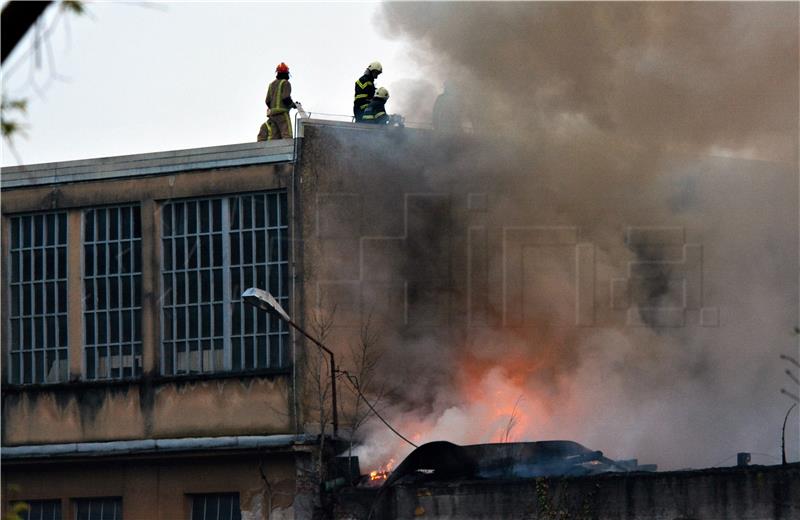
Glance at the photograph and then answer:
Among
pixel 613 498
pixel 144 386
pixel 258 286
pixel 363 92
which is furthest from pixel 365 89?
pixel 613 498

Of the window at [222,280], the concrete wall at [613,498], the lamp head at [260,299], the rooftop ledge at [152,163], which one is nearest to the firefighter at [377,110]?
the rooftop ledge at [152,163]

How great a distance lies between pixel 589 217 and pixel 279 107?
16.5 ft

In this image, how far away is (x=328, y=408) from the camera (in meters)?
24.4

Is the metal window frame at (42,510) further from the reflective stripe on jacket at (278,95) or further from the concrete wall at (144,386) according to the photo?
the reflective stripe on jacket at (278,95)

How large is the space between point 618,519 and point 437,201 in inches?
266

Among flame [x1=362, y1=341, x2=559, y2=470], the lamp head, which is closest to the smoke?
flame [x1=362, y1=341, x2=559, y2=470]

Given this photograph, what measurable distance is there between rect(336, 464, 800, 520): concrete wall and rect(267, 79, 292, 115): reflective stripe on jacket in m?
6.74

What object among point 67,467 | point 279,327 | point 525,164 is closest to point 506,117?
point 525,164

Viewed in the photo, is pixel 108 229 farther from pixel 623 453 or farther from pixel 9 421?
pixel 623 453

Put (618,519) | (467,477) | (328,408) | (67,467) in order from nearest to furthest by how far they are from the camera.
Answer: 1. (618,519)
2. (467,477)
3. (328,408)
4. (67,467)

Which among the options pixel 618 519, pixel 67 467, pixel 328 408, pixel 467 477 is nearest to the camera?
pixel 618 519

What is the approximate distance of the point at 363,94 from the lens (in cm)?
2525

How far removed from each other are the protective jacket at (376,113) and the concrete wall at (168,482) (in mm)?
4992

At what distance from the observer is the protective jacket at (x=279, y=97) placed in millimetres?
25969
